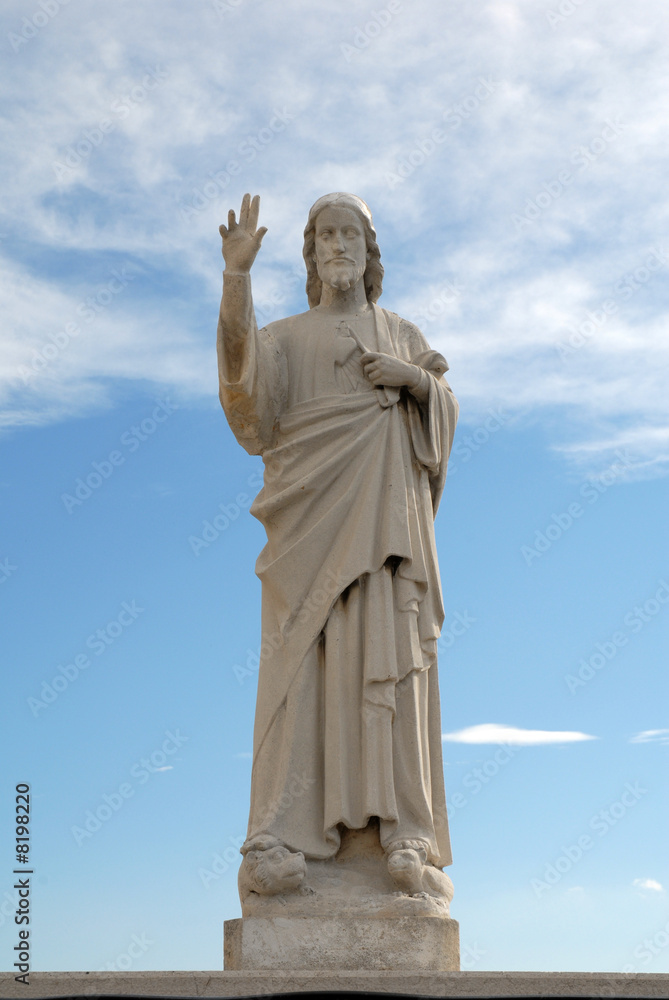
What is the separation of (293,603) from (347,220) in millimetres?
2867

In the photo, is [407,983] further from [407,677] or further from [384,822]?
[407,677]

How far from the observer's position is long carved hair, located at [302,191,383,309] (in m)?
8.98

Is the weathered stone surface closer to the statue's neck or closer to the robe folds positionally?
the robe folds

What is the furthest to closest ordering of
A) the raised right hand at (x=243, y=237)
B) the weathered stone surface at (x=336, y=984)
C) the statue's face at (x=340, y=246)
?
1. the statue's face at (x=340, y=246)
2. the raised right hand at (x=243, y=237)
3. the weathered stone surface at (x=336, y=984)

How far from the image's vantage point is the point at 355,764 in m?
7.95

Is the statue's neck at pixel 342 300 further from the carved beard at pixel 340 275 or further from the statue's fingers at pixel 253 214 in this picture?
the statue's fingers at pixel 253 214

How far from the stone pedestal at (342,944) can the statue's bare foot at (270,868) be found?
20cm

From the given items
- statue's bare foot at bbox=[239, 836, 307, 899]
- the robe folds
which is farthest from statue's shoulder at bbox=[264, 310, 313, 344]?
statue's bare foot at bbox=[239, 836, 307, 899]

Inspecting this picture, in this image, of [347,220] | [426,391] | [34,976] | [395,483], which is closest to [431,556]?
[395,483]

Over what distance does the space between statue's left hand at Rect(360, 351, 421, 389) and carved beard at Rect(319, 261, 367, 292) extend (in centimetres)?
65

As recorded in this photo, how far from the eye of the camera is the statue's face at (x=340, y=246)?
8930 millimetres

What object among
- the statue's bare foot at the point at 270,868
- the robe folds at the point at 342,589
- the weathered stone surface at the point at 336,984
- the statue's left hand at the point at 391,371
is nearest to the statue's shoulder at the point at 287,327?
the robe folds at the point at 342,589

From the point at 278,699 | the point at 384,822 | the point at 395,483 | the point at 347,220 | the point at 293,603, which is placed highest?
the point at 347,220

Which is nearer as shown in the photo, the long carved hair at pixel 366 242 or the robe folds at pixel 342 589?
the robe folds at pixel 342 589
